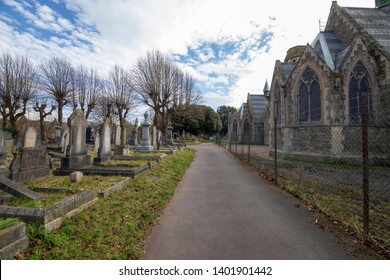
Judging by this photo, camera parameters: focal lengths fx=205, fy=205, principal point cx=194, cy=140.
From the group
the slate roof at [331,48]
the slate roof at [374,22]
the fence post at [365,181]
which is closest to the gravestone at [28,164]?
the fence post at [365,181]

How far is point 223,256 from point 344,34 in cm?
1855

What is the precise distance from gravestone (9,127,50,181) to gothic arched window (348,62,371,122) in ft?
51.9

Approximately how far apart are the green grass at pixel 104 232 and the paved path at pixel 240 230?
269mm

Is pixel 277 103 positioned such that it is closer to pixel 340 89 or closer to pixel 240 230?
pixel 340 89

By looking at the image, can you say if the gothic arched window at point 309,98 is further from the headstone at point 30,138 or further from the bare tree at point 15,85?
the bare tree at point 15,85

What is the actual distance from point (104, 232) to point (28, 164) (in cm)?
498

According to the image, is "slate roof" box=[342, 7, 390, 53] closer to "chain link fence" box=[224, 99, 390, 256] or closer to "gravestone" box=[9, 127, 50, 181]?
"chain link fence" box=[224, 99, 390, 256]

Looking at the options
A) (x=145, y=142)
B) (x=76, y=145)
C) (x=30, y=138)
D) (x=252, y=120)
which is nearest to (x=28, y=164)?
(x=76, y=145)

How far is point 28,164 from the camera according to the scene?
653 cm

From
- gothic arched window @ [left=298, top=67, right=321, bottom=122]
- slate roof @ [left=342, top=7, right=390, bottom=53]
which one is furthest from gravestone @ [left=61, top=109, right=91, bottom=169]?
slate roof @ [left=342, top=7, right=390, bottom=53]

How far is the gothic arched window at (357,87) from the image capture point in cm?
1253

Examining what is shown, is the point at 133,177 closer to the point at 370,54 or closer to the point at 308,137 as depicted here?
the point at 308,137

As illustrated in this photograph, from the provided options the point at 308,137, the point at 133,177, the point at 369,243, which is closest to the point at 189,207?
the point at 133,177
